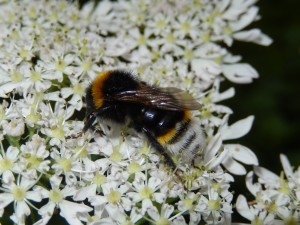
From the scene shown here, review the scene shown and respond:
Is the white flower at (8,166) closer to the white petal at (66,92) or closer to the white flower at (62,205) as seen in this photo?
the white flower at (62,205)

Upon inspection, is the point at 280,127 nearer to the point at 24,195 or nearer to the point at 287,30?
the point at 287,30

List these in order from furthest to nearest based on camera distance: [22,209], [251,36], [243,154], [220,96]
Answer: [251,36] → [220,96] → [243,154] → [22,209]

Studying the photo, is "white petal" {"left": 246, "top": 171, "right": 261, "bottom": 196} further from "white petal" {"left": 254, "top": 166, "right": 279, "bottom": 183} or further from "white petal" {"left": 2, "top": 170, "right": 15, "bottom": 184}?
"white petal" {"left": 2, "top": 170, "right": 15, "bottom": 184}

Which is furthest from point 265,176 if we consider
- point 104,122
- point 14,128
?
point 14,128

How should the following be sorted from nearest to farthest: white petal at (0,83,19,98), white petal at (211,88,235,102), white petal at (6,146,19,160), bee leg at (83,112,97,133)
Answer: white petal at (6,146,19,160)
bee leg at (83,112,97,133)
white petal at (0,83,19,98)
white petal at (211,88,235,102)

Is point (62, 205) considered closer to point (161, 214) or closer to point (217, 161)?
point (161, 214)

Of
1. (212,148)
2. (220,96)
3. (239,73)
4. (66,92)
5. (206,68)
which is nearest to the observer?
(212,148)

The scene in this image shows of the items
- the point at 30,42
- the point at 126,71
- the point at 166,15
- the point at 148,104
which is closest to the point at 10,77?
the point at 30,42

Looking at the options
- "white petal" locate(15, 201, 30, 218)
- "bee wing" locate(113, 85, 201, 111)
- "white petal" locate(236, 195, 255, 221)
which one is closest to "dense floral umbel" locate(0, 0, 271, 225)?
"white petal" locate(15, 201, 30, 218)
